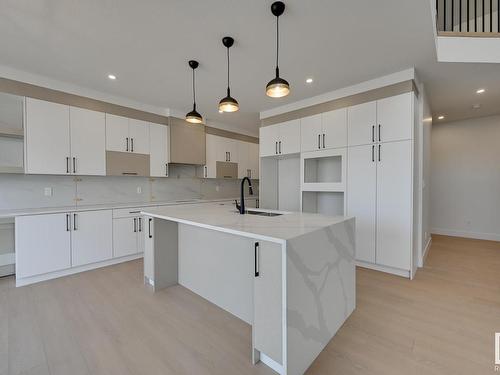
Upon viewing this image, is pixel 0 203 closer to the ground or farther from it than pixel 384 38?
closer to the ground

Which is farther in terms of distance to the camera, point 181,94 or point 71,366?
point 181,94

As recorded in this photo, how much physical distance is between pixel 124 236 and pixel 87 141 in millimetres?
1512

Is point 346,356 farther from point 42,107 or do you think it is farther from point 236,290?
point 42,107

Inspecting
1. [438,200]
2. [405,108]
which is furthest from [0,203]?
[438,200]

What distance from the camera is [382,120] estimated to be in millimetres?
3000

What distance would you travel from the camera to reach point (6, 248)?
2.98 m

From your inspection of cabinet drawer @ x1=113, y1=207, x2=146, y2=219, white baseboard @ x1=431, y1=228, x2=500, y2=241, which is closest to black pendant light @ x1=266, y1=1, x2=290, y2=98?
cabinet drawer @ x1=113, y1=207, x2=146, y2=219

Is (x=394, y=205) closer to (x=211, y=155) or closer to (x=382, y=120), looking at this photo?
(x=382, y=120)

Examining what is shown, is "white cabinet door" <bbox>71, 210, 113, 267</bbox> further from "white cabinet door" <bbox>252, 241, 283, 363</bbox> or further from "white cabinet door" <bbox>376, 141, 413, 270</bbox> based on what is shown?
"white cabinet door" <bbox>376, 141, 413, 270</bbox>

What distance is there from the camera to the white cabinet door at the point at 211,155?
4.91 meters

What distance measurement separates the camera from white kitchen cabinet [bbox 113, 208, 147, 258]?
3381mm

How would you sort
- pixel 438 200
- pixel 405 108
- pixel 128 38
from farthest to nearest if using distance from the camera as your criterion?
pixel 438 200 → pixel 405 108 → pixel 128 38

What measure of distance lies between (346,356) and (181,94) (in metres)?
3.75

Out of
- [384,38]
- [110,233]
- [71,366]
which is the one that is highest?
[384,38]
